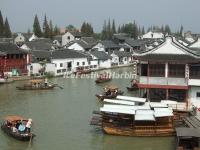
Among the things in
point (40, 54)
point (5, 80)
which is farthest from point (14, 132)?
point (40, 54)

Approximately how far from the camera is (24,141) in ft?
70.3

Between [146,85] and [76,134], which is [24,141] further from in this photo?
[146,85]

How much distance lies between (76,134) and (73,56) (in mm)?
34547

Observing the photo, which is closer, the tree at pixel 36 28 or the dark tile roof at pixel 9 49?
the dark tile roof at pixel 9 49

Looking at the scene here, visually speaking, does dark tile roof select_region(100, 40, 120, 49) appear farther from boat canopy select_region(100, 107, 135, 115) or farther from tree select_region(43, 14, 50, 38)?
boat canopy select_region(100, 107, 135, 115)

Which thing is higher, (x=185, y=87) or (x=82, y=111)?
(x=185, y=87)

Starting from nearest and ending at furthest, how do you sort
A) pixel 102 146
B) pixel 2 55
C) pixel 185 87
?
pixel 102 146 < pixel 185 87 < pixel 2 55

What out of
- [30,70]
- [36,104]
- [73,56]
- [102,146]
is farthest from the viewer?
[73,56]

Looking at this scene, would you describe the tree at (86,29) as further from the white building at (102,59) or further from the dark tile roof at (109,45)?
the white building at (102,59)

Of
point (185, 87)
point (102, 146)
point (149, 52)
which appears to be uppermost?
point (149, 52)

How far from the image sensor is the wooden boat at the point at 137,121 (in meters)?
21.7

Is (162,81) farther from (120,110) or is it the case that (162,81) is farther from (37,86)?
(37,86)

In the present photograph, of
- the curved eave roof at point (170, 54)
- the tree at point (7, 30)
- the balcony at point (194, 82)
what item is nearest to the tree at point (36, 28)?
the tree at point (7, 30)

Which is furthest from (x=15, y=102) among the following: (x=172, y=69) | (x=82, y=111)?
(x=172, y=69)
